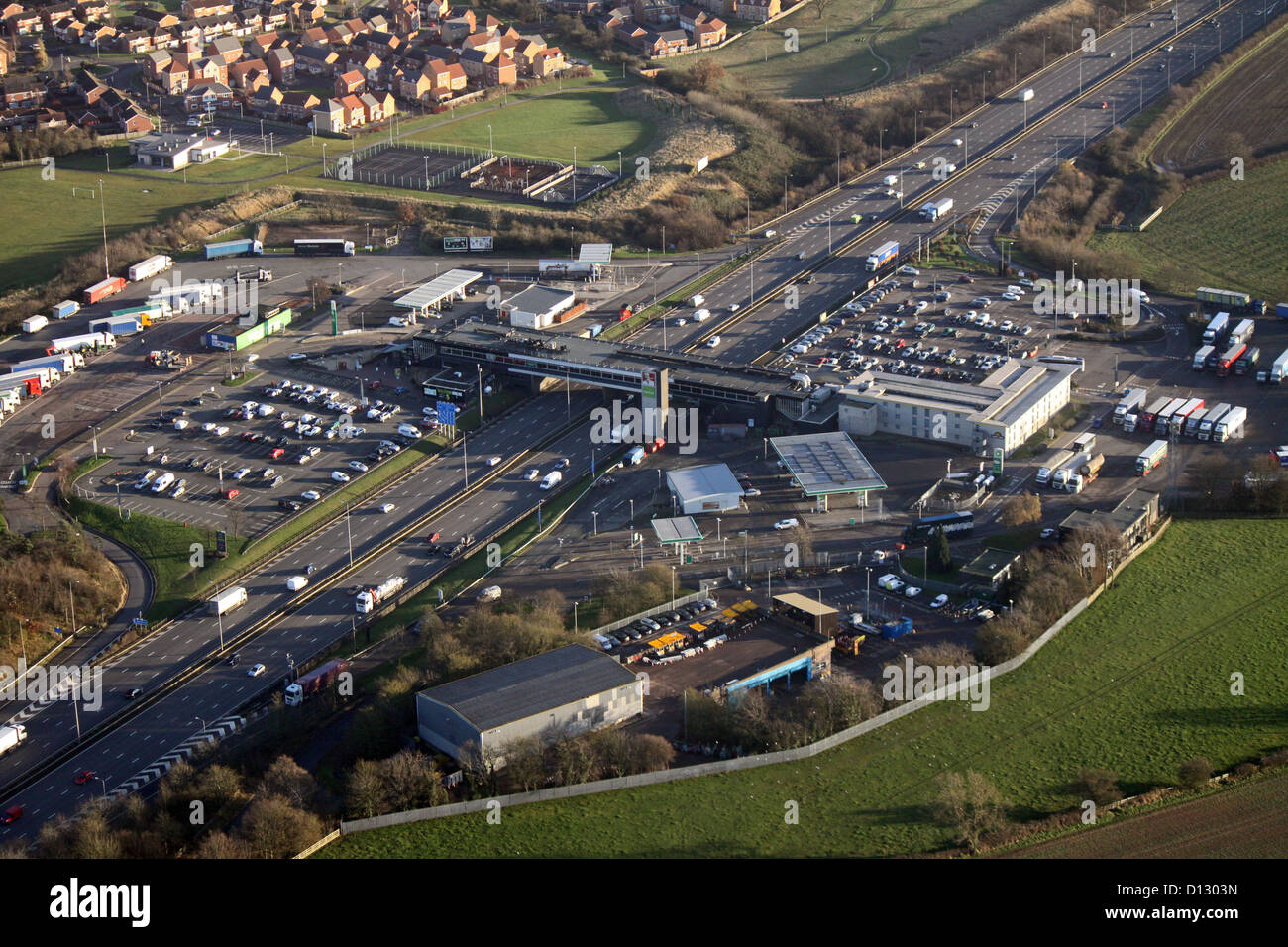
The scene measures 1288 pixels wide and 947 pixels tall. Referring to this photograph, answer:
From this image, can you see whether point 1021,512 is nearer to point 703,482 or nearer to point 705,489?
point 705,489

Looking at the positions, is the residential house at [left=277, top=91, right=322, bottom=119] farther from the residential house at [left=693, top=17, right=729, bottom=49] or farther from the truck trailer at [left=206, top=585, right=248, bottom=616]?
the truck trailer at [left=206, top=585, right=248, bottom=616]

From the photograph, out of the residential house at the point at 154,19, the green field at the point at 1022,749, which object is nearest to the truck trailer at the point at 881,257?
the green field at the point at 1022,749

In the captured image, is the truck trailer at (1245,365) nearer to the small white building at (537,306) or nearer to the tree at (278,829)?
the small white building at (537,306)

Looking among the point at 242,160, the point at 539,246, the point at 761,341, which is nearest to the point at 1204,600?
the point at 761,341

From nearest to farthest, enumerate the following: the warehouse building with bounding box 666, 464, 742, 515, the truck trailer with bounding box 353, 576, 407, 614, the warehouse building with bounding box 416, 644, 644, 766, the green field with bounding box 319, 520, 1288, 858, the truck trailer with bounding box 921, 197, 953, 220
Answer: the green field with bounding box 319, 520, 1288, 858 < the warehouse building with bounding box 416, 644, 644, 766 < the truck trailer with bounding box 353, 576, 407, 614 < the warehouse building with bounding box 666, 464, 742, 515 < the truck trailer with bounding box 921, 197, 953, 220

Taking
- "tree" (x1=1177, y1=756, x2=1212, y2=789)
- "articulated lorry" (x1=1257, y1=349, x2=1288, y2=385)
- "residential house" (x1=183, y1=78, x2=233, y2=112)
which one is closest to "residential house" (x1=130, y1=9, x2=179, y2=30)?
"residential house" (x1=183, y1=78, x2=233, y2=112)
